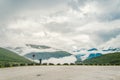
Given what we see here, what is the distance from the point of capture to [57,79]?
31656 mm

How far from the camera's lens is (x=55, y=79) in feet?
104

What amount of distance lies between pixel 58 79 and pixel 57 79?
138 millimetres

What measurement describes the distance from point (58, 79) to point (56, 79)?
0.87 feet

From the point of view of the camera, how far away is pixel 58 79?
104 ft

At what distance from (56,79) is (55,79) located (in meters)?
0.14

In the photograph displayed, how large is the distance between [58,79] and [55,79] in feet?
1.28

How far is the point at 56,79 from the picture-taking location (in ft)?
104

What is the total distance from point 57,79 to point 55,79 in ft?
0.87
